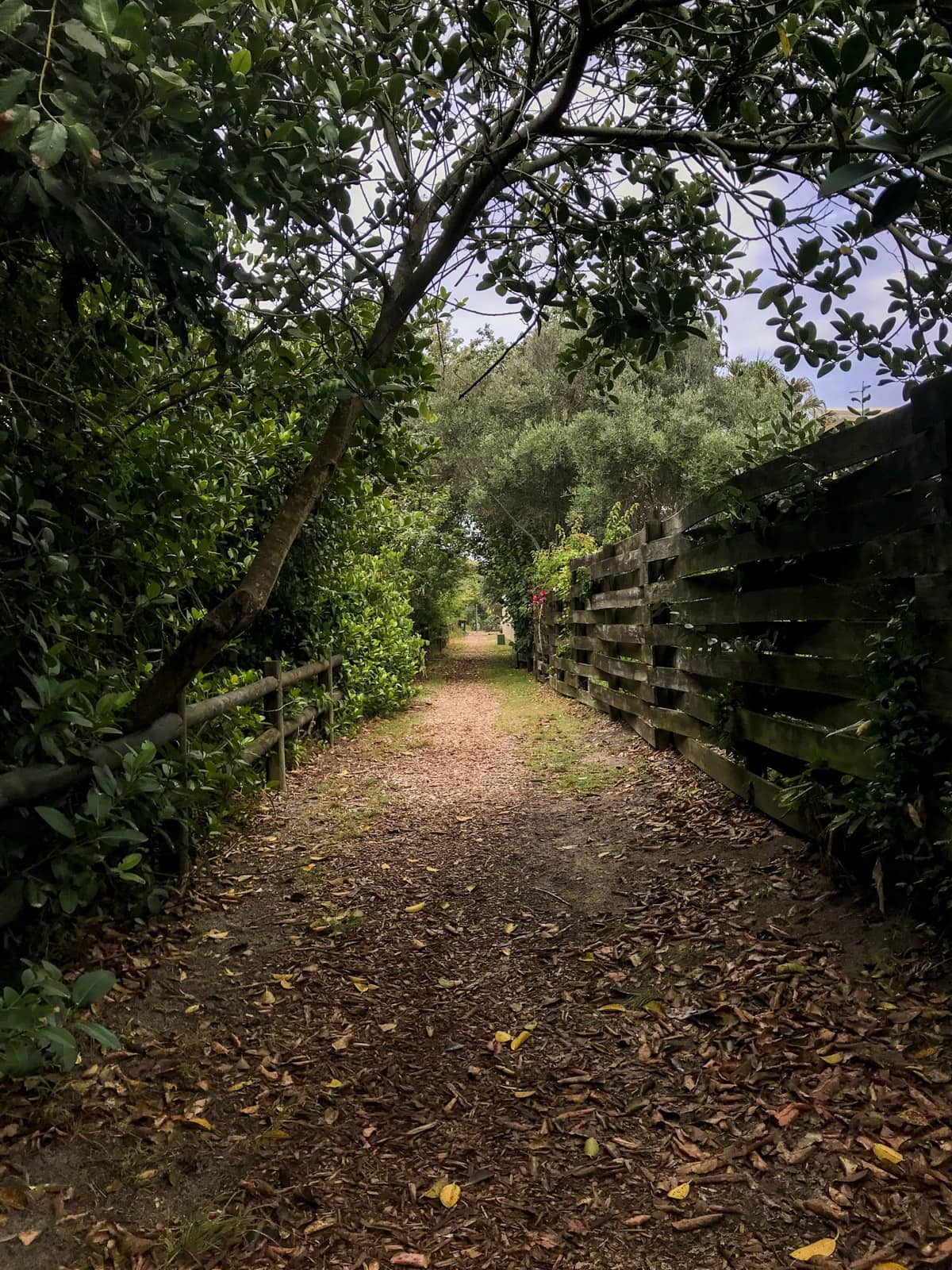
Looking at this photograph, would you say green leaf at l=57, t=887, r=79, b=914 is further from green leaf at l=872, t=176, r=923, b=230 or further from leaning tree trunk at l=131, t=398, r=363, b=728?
green leaf at l=872, t=176, r=923, b=230

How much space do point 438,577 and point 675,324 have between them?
16.6m

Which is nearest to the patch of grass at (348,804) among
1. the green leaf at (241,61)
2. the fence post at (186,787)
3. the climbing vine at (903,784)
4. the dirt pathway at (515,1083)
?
the dirt pathway at (515,1083)

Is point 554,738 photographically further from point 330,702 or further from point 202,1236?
point 202,1236

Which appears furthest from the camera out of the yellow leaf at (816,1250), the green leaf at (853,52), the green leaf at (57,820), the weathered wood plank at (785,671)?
the weathered wood plank at (785,671)

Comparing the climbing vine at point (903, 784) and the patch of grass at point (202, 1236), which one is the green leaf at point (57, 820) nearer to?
the patch of grass at point (202, 1236)

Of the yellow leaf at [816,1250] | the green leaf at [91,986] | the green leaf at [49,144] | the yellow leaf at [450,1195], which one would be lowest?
the yellow leaf at [450,1195]

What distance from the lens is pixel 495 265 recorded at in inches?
168

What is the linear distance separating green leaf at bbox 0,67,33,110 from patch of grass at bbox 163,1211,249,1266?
2669 millimetres

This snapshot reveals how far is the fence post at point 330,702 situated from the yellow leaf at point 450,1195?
21.0ft

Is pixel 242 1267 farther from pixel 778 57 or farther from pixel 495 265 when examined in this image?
pixel 778 57

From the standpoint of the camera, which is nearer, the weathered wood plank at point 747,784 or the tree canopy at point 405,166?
the tree canopy at point 405,166

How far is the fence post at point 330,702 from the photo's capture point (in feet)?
28.1

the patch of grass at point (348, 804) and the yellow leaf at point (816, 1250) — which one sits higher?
the patch of grass at point (348, 804)

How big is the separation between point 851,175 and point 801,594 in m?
2.84
